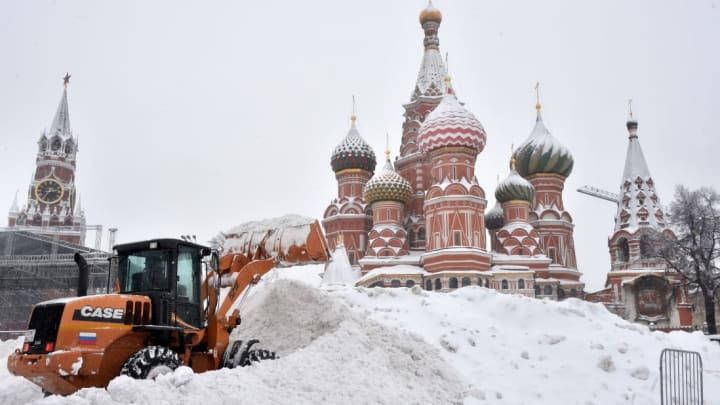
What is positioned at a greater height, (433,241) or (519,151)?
(519,151)

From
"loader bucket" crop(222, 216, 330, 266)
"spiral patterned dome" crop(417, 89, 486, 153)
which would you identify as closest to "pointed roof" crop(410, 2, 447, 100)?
"spiral patterned dome" crop(417, 89, 486, 153)

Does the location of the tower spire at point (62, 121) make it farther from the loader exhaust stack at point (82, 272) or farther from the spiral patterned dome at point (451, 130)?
the loader exhaust stack at point (82, 272)

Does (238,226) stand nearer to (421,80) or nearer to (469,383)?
(469,383)

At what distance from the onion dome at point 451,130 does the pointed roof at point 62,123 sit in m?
42.4

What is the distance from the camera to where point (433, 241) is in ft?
114

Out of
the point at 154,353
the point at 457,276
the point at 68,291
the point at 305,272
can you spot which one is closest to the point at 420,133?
the point at 457,276

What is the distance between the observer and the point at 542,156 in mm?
41656

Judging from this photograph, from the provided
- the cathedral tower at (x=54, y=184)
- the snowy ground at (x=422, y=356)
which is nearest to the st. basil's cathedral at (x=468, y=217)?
the snowy ground at (x=422, y=356)

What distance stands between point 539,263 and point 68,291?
29.1 metres

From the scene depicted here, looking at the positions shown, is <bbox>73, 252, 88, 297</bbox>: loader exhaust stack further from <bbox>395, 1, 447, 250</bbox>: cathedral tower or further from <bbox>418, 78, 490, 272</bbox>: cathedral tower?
<bbox>395, 1, 447, 250</bbox>: cathedral tower

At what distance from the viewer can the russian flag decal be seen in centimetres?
660

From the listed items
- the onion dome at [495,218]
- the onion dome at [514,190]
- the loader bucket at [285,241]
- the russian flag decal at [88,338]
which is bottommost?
the russian flag decal at [88,338]

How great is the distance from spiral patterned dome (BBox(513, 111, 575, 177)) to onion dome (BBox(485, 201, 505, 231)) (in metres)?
3.31

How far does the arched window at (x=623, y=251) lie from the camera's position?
3947cm
